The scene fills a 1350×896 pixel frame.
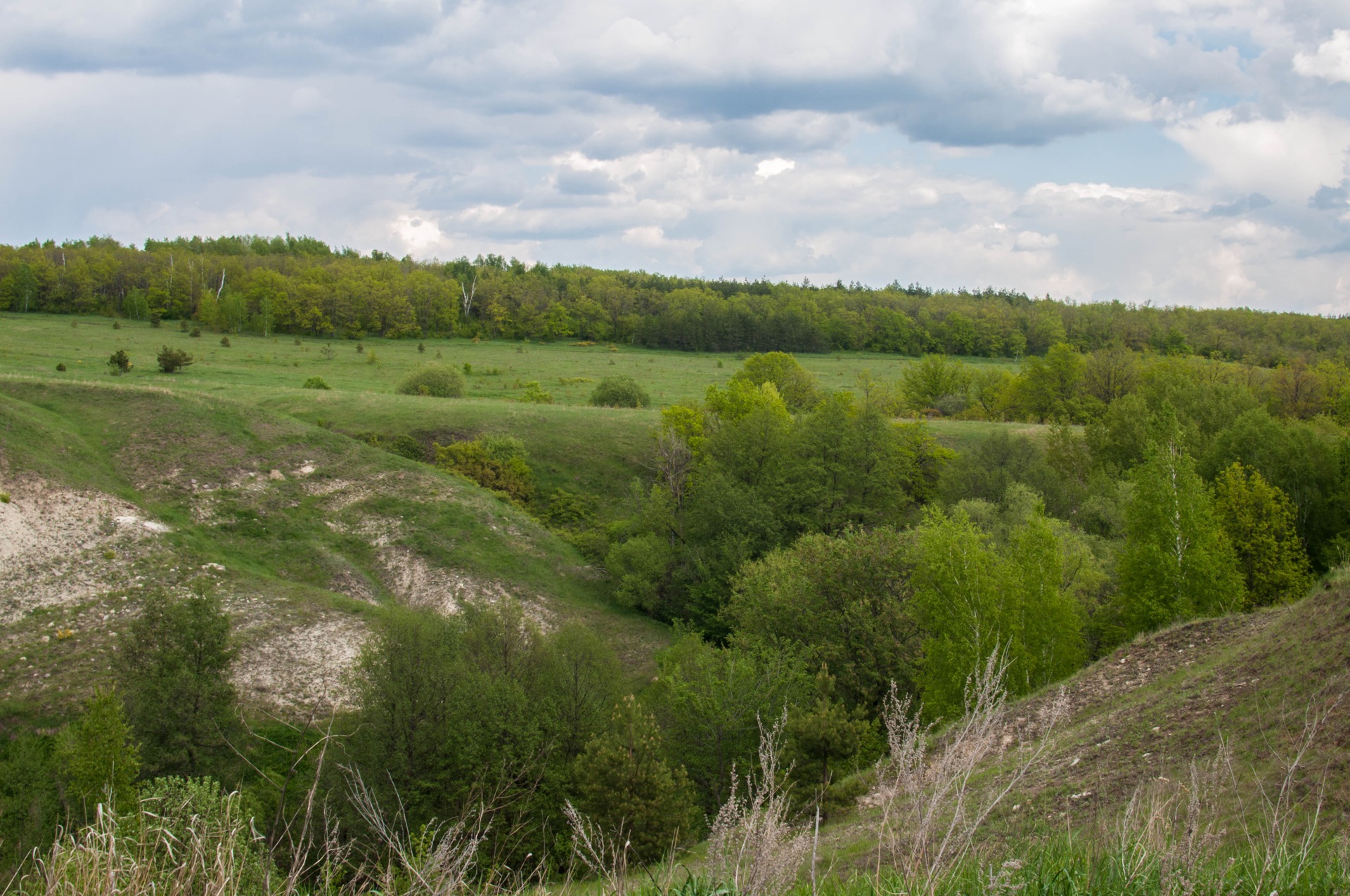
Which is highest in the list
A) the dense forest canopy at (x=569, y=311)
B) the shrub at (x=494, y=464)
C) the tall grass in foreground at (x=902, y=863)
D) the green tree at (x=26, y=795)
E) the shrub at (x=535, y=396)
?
the dense forest canopy at (x=569, y=311)

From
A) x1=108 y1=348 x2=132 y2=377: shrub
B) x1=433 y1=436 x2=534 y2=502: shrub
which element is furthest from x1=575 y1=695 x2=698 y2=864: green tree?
x1=108 y1=348 x2=132 y2=377: shrub

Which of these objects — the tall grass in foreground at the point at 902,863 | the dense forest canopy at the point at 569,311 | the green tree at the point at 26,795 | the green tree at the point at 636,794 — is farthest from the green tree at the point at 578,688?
the dense forest canopy at the point at 569,311

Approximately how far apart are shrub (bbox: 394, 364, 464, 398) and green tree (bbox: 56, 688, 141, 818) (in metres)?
52.1

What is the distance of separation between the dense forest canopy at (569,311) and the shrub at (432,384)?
4130cm

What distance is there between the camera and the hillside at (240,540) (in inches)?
1098

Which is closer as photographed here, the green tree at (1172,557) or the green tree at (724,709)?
the green tree at (724,709)

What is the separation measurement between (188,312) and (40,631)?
96.6m

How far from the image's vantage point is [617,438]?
59406 millimetres

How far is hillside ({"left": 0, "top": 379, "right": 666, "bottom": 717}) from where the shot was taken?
91.5 feet

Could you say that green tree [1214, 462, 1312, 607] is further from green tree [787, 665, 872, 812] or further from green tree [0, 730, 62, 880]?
green tree [0, 730, 62, 880]

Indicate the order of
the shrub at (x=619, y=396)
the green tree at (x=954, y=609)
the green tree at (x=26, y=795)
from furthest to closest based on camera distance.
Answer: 1. the shrub at (x=619, y=396)
2. the green tree at (x=954, y=609)
3. the green tree at (x=26, y=795)

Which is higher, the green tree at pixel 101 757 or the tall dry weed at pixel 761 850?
the tall dry weed at pixel 761 850

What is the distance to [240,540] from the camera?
3706 cm

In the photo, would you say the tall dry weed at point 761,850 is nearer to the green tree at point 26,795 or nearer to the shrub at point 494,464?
the green tree at point 26,795
